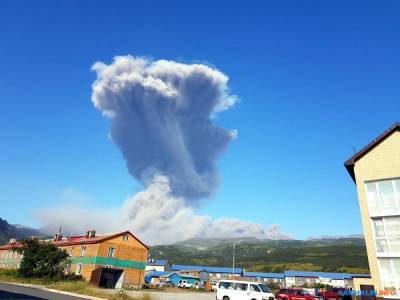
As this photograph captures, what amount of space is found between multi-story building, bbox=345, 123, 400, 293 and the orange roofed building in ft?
128

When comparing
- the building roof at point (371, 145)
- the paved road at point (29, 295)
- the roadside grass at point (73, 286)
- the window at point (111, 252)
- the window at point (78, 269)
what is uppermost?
the building roof at point (371, 145)

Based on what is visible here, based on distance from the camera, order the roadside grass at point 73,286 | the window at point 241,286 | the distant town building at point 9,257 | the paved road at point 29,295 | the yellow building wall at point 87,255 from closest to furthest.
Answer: the paved road at point 29,295 → the roadside grass at point 73,286 → the window at point 241,286 → the yellow building wall at point 87,255 → the distant town building at point 9,257

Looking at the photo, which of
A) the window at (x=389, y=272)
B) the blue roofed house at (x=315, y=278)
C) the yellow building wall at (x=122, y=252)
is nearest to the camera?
the window at (x=389, y=272)

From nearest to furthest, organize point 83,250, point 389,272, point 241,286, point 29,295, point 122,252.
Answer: point 389,272 < point 29,295 < point 241,286 < point 83,250 < point 122,252

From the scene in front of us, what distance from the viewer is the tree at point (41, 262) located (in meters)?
46.5

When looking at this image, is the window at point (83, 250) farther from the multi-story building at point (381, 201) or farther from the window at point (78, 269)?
the multi-story building at point (381, 201)

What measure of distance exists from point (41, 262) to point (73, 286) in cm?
1743

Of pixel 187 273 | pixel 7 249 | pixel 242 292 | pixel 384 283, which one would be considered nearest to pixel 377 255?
pixel 384 283

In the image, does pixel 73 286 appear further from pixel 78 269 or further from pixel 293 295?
pixel 78 269

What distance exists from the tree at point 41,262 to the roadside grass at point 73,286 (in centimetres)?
137

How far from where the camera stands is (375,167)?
26.2m

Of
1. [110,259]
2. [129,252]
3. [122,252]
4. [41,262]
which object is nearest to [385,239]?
[41,262]

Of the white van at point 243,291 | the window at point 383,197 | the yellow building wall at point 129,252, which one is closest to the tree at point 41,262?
the yellow building wall at point 129,252

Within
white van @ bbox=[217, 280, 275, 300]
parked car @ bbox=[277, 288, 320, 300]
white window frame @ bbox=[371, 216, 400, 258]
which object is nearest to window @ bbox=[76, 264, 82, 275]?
parked car @ bbox=[277, 288, 320, 300]
